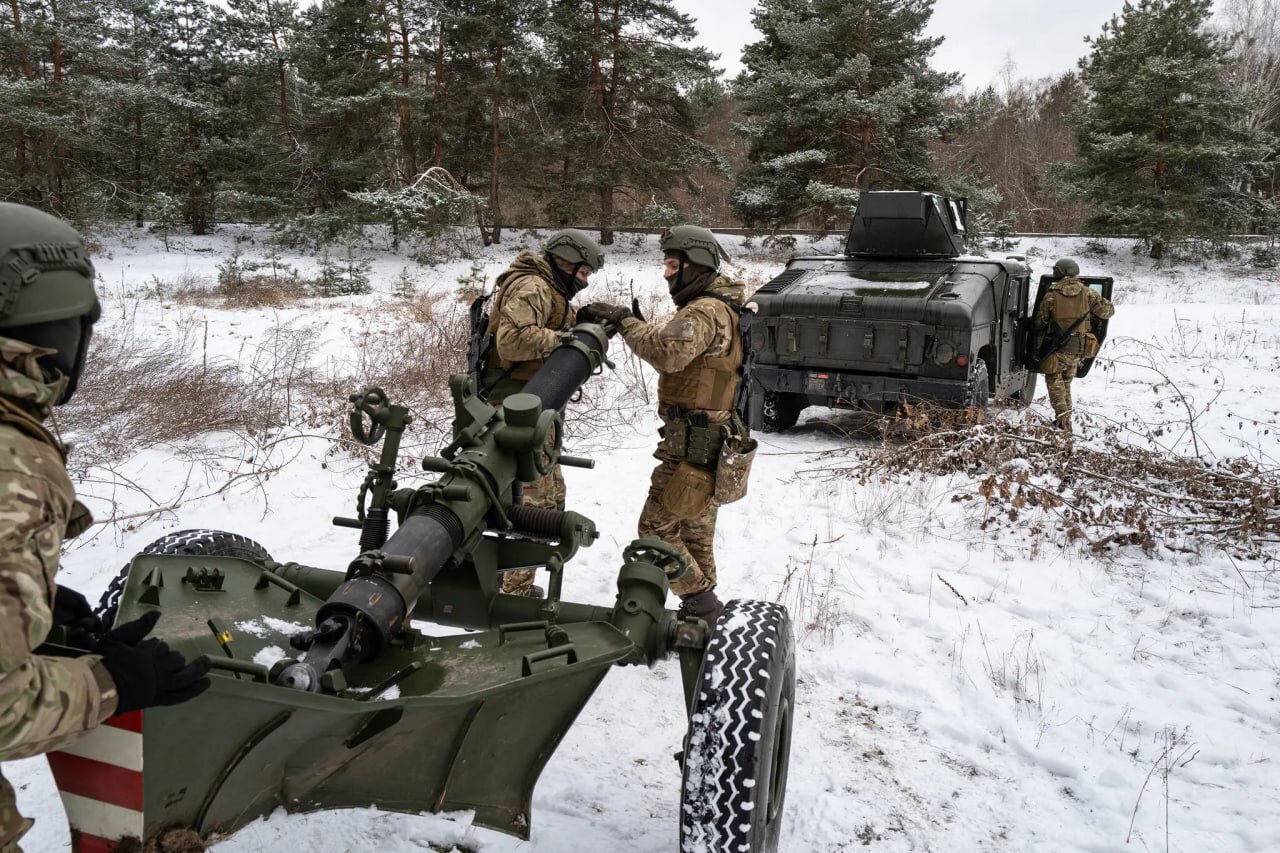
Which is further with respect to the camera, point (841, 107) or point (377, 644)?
point (841, 107)

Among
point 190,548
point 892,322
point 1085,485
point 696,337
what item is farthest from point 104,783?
point 892,322

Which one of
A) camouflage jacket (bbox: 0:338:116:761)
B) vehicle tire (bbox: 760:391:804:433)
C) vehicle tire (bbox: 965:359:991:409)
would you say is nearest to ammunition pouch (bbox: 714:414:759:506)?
camouflage jacket (bbox: 0:338:116:761)

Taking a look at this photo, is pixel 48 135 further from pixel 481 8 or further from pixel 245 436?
pixel 245 436

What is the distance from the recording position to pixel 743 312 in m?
4.02

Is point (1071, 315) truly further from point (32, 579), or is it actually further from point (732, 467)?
point (32, 579)

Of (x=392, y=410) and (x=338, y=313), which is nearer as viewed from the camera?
(x=392, y=410)

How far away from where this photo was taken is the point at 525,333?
3889 mm

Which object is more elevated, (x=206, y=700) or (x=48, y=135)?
(x=48, y=135)

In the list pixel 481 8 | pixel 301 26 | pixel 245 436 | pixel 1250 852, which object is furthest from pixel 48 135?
pixel 1250 852

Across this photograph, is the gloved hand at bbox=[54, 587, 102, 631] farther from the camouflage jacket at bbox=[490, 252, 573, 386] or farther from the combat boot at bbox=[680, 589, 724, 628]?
the combat boot at bbox=[680, 589, 724, 628]

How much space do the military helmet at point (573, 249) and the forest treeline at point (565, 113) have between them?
14502 mm

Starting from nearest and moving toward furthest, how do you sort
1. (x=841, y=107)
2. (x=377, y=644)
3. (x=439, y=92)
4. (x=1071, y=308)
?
(x=377, y=644)
(x=1071, y=308)
(x=841, y=107)
(x=439, y=92)

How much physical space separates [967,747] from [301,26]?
2219cm

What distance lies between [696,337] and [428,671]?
2045 mm
